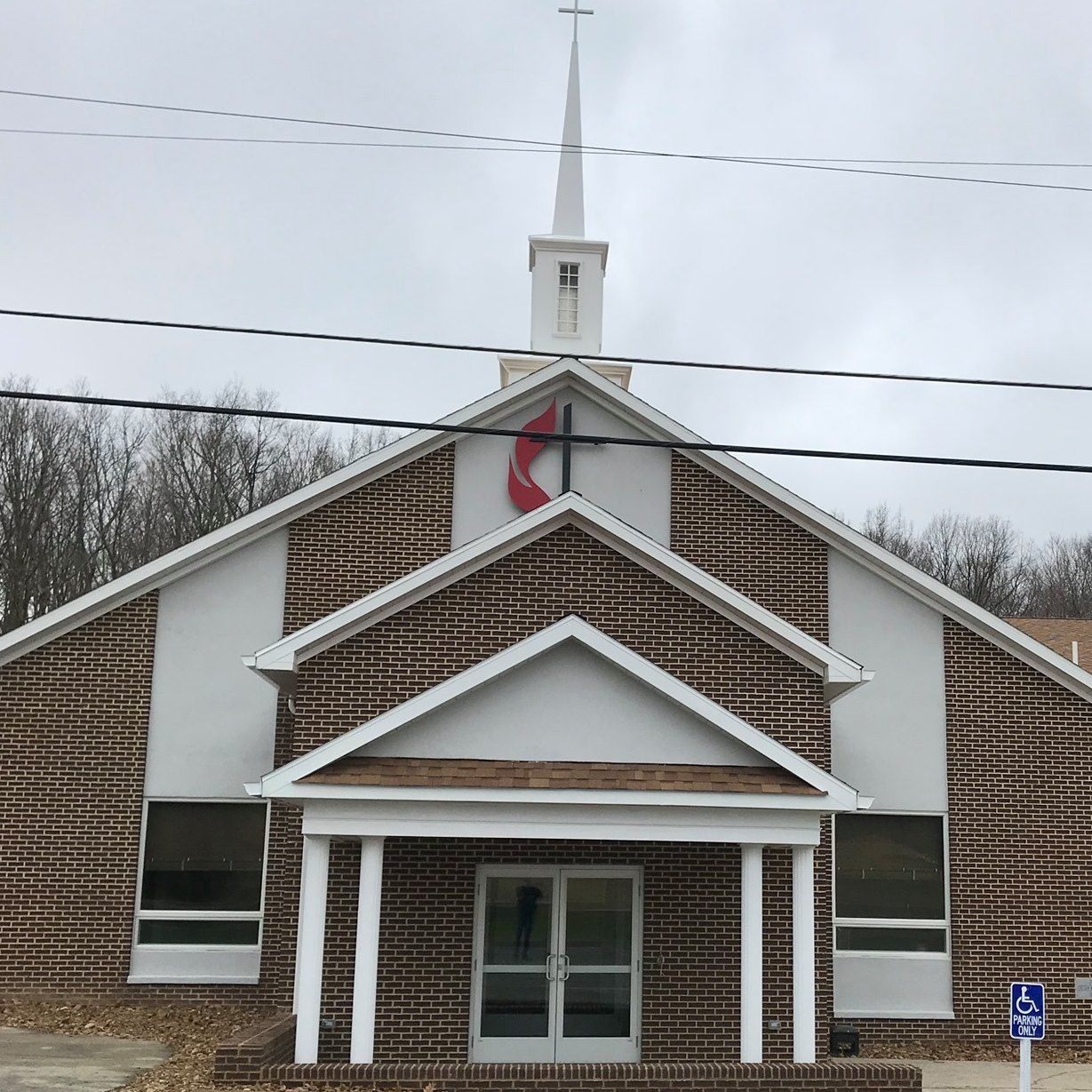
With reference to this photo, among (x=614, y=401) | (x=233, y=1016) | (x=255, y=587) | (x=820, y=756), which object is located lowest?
(x=233, y=1016)

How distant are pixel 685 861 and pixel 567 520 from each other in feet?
12.8

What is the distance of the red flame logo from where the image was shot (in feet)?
55.6

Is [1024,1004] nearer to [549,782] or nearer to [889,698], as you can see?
[549,782]

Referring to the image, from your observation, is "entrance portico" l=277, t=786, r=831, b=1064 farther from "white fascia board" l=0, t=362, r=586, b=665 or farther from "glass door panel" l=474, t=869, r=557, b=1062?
"white fascia board" l=0, t=362, r=586, b=665

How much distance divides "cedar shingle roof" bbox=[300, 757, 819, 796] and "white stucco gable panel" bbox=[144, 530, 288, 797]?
14.9 feet

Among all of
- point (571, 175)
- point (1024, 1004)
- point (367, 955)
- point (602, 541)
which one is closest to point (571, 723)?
point (602, 541)

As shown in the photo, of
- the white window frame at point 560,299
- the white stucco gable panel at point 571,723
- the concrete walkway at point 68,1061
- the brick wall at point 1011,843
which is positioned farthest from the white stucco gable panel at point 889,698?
the concrete walkway at point 68,1061

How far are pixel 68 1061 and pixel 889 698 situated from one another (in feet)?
35.1

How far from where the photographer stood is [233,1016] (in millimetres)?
15297

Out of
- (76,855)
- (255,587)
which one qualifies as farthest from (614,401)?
(76,855)

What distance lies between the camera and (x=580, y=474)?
17203mm

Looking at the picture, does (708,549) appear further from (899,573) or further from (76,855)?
(76,855)

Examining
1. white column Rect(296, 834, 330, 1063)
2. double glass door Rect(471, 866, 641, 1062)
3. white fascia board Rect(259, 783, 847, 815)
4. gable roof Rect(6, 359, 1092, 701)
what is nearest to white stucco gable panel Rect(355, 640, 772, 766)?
white fascia board Rect(259, 783, 847, 815)

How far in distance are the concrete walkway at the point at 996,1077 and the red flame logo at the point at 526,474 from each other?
8372 millimetres
